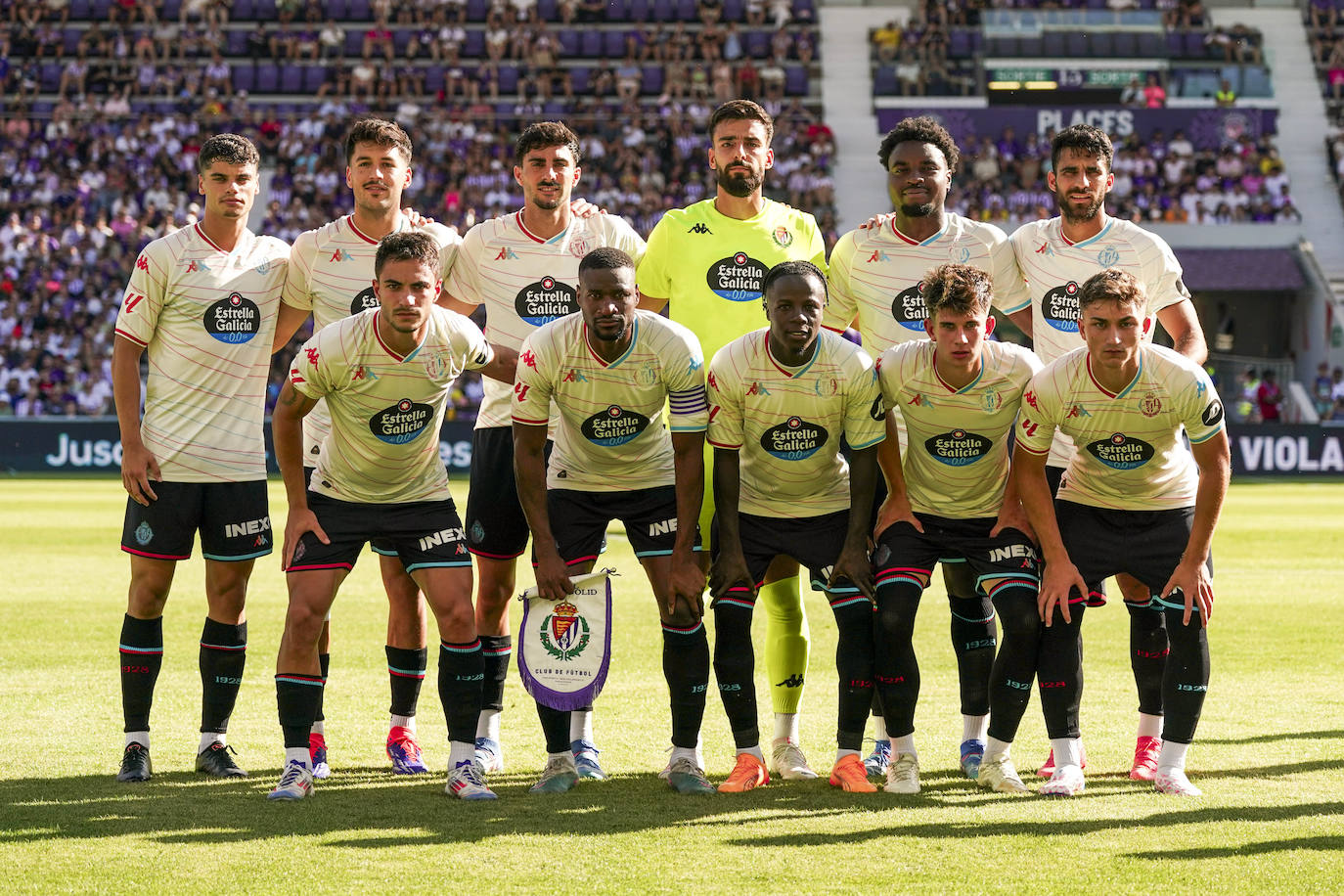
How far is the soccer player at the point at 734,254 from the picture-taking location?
7.07m

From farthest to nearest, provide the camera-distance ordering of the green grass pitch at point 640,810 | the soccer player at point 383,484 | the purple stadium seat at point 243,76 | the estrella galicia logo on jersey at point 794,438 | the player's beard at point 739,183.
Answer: the purple stadium seat at point 243,76, the player's beard at point 739,183, the estrella galicia logo on jersey at point 794,438, the soccer player at point 383,484, the green grass pitch at point 640,810

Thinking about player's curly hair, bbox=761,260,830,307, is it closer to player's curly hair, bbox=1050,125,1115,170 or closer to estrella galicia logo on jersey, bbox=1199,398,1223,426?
player's curly hair, bbox=1050,125,1115,170

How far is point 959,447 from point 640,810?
2.04 metres

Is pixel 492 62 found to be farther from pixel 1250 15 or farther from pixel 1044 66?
pixel 1250 15

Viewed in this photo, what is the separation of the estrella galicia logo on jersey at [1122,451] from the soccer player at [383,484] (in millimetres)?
2668

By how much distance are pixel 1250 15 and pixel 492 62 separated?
825 inches

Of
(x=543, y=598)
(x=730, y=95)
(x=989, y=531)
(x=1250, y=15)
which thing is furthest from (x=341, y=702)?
(x=1250, y=15)

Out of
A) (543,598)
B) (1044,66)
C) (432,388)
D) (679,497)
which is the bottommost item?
(543,598)

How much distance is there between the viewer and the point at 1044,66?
3912 centimetres

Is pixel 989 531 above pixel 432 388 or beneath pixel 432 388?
beneath

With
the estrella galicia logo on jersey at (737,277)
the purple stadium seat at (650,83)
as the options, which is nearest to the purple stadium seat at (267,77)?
the purple stadium seat at (650,83)

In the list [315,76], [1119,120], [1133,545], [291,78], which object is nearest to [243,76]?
[291,78]

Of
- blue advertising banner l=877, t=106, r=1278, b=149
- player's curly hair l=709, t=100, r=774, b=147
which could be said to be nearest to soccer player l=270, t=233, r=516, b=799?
player's curly hair l=709, t=100, r=774, b=147

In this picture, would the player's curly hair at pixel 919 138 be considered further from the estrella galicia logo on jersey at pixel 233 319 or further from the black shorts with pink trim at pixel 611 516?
the estrella galicia logo on jersey at pixel 233 319
